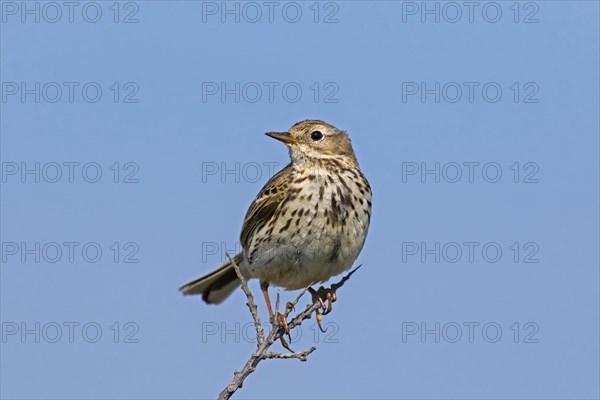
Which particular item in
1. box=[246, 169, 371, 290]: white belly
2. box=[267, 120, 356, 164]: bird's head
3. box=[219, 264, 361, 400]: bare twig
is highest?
box=[267, 120, 356, 164]: bird's head

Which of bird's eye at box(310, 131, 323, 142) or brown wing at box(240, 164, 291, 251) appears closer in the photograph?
brown wing at box(240, 164, 291, 251)

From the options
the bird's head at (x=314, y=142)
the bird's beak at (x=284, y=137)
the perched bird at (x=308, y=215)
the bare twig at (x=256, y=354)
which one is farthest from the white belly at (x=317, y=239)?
the bare twig at (x=256, y=354)

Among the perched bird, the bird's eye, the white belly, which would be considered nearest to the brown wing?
the perched bird

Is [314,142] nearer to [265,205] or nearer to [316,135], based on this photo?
[316,135]

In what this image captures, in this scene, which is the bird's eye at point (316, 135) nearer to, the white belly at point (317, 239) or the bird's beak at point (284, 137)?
the bird's beak at point (284, 137)

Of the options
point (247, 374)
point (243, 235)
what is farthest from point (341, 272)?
point (247, 374)

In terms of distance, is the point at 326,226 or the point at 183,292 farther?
the point at 183,292

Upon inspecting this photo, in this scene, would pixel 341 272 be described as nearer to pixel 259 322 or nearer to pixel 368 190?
pixel 368 190

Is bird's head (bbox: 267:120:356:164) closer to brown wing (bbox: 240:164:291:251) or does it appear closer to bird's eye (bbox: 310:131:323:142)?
bird's eye (bbox: 310:131:323:142)
